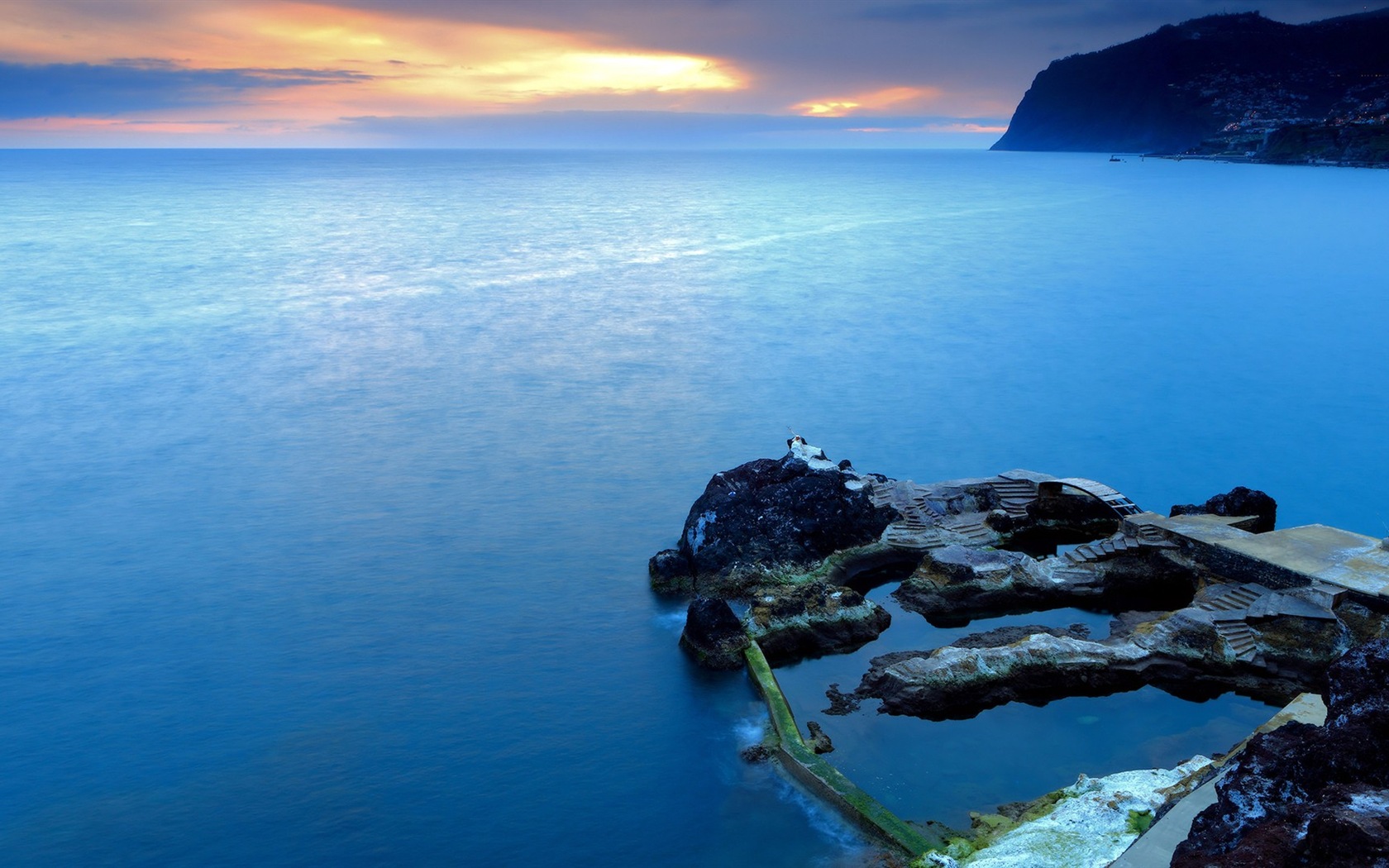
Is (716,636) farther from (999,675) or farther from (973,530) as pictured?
(973,530)

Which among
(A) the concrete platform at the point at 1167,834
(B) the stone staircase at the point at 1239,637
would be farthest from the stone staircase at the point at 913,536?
(A) the concrete platform at the point at 1167,834

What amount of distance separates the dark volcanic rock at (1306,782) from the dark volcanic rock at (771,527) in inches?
748

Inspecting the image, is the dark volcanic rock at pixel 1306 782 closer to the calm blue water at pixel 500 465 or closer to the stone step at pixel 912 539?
the calm blue water at pixel 500 465

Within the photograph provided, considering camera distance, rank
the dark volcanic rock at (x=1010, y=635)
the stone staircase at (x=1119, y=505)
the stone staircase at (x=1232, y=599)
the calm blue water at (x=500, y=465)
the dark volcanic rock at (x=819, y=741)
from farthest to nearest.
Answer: the stone staircase at (x=1119, y=505), the dark volcanic rock at (x=1010, y=635), the stone staircase at (x=1232, y=599), the calm blue water at (x=500, y=465), the dark volcanic rock at (x=819, y=741)

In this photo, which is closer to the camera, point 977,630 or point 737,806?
point 737,806

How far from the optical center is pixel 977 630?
30281 mm

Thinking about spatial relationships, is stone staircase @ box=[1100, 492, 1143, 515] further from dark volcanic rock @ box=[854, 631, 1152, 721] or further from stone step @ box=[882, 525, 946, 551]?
dark volcanic rock @ box=[854, 631, 1152, 721]

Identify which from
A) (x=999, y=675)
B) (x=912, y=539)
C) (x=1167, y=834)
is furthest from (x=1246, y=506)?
(x=1167, y=834)

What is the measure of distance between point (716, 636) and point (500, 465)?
22.8 metres

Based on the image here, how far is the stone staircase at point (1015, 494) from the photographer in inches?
1405

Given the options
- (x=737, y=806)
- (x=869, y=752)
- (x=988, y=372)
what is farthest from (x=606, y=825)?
(x=988, y=372)

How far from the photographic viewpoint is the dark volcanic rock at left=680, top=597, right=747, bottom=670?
93.1ft

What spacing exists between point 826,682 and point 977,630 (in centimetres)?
566

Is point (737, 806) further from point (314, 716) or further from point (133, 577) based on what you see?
point (133, 577)
